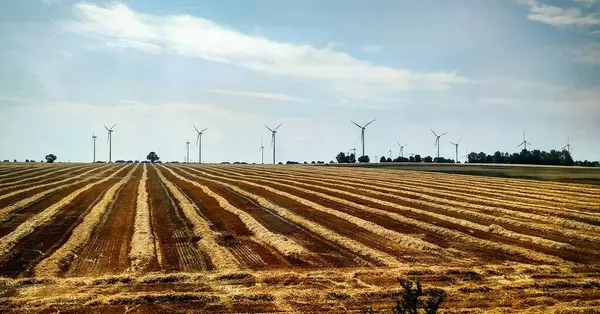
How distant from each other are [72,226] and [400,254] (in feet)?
47.7

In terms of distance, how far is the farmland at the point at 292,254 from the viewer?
1291 centimetres

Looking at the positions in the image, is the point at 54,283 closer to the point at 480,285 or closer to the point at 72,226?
the point at 72,226

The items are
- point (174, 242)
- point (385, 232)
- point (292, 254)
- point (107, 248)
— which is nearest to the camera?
point (292, 254)

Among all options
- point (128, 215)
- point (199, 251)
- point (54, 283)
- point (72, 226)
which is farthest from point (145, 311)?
point (128, 215)

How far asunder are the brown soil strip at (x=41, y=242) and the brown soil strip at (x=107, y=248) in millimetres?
1096

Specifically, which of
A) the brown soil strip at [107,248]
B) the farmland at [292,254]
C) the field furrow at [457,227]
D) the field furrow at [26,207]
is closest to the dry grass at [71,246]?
the farmland at [292,254]

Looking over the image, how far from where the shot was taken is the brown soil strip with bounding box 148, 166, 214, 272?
16.1m

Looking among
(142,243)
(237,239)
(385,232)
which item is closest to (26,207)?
(142,243)

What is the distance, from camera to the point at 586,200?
3312 centimetres

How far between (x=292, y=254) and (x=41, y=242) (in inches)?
379

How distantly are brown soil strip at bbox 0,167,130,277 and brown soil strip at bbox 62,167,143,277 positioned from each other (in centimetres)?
110

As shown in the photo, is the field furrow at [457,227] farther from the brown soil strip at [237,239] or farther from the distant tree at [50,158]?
the distant tree at [50,158]

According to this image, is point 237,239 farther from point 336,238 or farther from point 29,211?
point 29,211

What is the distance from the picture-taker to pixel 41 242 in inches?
766
